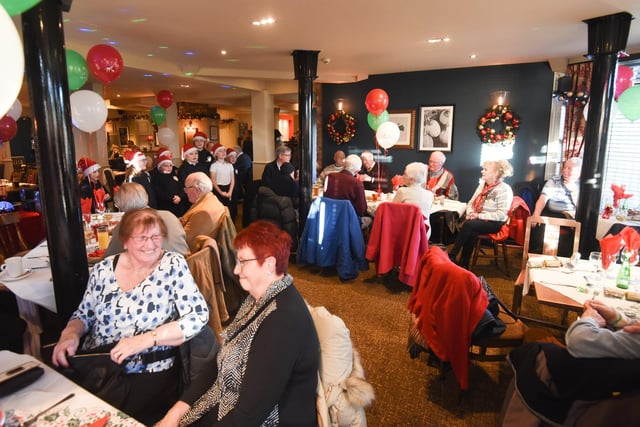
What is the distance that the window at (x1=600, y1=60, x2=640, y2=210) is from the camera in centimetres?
468

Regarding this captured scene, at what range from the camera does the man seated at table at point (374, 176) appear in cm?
623

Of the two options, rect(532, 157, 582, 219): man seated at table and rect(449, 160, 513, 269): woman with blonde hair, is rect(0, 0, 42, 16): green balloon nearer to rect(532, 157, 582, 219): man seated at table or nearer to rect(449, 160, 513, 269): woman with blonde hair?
rect(449, 160, 513, 269): woman with blonde hair

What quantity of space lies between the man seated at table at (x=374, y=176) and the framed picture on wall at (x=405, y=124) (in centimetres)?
97

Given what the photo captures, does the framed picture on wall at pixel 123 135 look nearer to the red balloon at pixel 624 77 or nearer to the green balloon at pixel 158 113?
the green balloon at pixel 158 113

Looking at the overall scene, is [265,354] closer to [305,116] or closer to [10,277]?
[10,277]

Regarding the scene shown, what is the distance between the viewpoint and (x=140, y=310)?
1.68 metres

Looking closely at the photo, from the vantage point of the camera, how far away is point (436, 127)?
670 centimetres

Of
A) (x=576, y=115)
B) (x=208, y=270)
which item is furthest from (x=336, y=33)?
(x=576, y=115)

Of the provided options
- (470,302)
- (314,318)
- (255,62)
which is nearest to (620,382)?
(470,302)

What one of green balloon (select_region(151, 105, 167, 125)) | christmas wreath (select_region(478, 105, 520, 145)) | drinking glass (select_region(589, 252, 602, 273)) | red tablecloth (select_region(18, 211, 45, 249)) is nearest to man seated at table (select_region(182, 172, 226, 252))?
drinking glass (select_region(589, 252, 602, 273))

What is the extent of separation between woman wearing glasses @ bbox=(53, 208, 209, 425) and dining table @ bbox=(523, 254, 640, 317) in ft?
6.19

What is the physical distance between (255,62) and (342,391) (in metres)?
5.56

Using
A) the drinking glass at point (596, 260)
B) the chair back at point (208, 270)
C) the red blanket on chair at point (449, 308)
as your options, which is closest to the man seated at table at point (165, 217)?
the chair back at point (208, 270)

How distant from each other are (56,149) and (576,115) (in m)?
6.10
